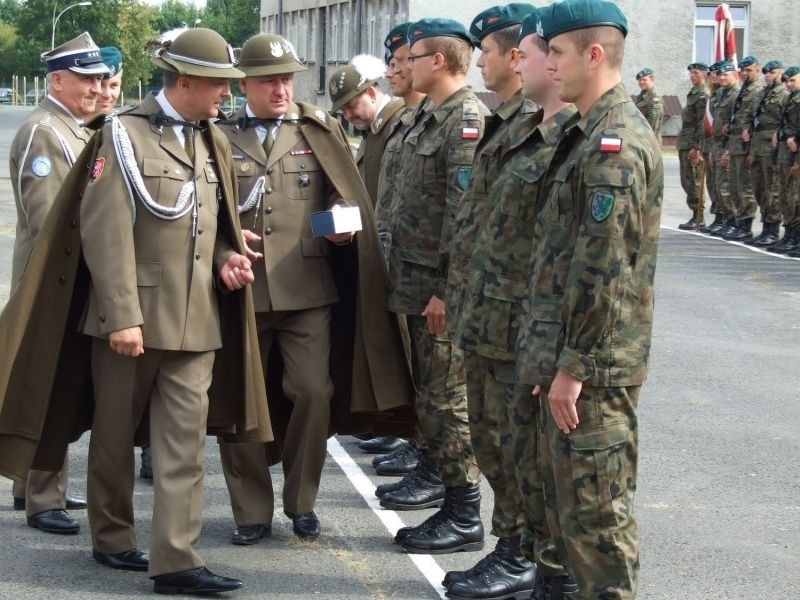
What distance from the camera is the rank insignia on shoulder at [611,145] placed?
414cm

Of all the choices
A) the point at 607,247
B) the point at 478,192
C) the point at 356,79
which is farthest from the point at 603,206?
the point at 356,79

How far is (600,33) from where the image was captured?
4.29 metres

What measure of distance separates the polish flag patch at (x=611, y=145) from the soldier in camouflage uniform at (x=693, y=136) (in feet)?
57.4

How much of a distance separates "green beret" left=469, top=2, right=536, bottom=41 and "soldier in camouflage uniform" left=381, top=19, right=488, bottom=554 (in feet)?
1.43

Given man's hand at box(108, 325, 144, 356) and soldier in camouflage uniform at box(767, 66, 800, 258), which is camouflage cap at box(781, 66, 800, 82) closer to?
soldier in camouflage uniform at box(767, 66, 800, 258)

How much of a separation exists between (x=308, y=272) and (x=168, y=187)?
971 millimetres

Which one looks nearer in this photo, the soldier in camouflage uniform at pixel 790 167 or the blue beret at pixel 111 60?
the blue beret at pixel 111 60

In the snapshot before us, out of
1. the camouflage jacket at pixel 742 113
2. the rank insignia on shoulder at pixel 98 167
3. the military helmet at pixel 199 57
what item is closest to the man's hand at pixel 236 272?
the rank insignia on shoulder at pixel 98 167

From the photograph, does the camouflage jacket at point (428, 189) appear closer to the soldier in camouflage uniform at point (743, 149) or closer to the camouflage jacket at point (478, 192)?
the camouflage jacket at point (478, 192)

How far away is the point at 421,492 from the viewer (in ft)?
22.2

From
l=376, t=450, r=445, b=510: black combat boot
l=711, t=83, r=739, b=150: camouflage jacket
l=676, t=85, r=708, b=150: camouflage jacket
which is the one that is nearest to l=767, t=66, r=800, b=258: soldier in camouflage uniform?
l=711, t=83, r=739, b=150: camouflage jacket

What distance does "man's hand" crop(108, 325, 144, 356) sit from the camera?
17.4ft

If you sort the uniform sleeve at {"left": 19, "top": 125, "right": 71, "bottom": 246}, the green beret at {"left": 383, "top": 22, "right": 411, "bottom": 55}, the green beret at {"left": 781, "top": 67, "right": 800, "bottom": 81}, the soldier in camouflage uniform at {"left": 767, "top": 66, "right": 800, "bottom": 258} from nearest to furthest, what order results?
the uniform sleeve at {"left": 19, "top": 125, "right": 71, "bottom": 246} → the green beret at {"left": 383, "top": 22, "right": 411, "bottom": 55} → the soldier in camouflage uniform at {"left": 767, "top": 66, "right": 800, "bottom": 258} → the green beret at {"left": 781, "top": 67, "right": 800, "bottom": 81}

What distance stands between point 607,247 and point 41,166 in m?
3.06
